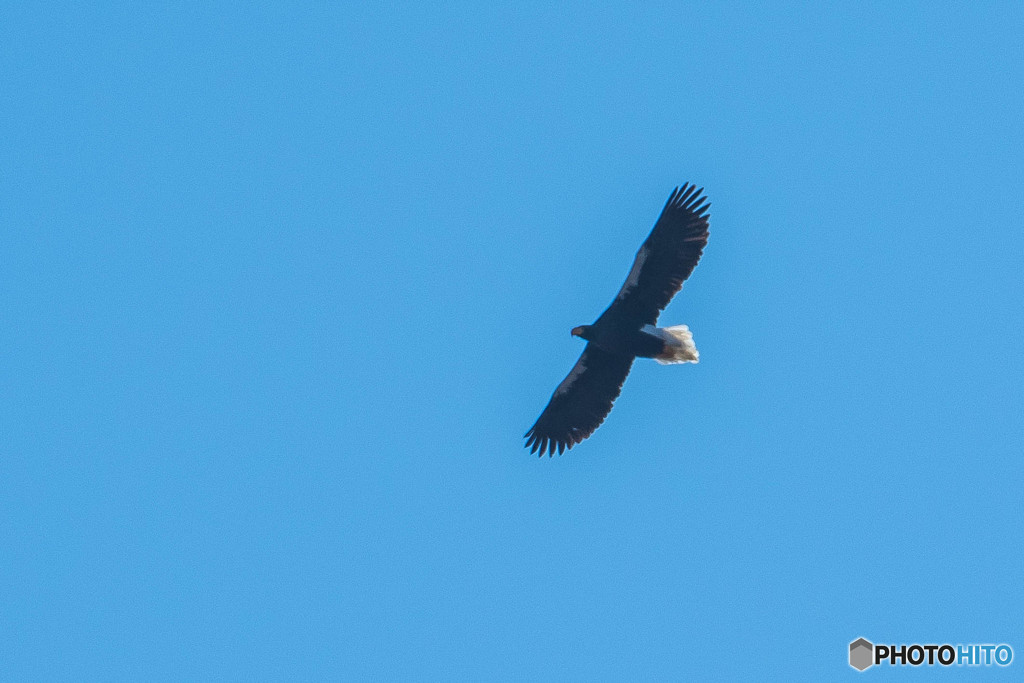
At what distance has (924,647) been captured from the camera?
15023mm

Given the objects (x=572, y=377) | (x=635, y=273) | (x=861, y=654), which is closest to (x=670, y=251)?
(x=635, y=273)

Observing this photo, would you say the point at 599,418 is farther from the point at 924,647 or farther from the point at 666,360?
the point at 924,647

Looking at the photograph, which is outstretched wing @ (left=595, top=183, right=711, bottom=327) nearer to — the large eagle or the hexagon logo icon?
the large eagle

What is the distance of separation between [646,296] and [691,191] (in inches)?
65.1

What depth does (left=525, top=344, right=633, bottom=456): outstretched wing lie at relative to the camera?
16.9 meters

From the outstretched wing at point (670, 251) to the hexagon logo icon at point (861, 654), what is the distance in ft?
19.3

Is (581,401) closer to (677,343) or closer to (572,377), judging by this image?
(572,377)

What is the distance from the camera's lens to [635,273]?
15477 mm

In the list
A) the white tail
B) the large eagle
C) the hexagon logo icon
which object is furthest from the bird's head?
the hexagon logo icon

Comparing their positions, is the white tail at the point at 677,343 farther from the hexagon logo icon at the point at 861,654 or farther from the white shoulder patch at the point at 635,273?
the hexagon logo icon at the point at 861,654

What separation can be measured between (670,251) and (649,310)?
0.92 metres

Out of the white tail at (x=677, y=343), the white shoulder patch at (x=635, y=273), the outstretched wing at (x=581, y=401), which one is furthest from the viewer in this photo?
the outstretched wing at (x=581, y=401)

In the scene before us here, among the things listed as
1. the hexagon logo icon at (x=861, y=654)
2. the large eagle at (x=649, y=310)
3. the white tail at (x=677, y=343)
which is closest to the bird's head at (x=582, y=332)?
the large eagle at (x=649, y=310)

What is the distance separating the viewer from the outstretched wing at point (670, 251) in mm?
15430
